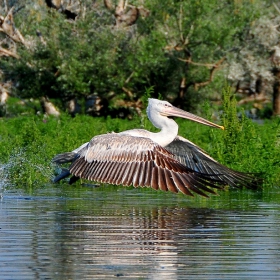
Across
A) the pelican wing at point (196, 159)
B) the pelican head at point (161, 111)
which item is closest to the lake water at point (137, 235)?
the pelican wing at point (196, 159)

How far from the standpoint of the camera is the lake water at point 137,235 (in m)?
7.17

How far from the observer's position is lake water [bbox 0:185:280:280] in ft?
23.5

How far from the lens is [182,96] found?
3222cm

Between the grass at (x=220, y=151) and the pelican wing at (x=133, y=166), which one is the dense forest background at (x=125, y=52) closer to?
the grass at (x=220, y=151)

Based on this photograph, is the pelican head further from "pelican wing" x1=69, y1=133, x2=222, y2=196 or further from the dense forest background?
the dense forest background

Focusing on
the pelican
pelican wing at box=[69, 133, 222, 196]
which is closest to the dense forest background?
the pelican

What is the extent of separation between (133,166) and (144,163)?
13 centimetres

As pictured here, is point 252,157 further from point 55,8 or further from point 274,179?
point 55,8

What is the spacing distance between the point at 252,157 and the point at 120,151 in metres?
4.00

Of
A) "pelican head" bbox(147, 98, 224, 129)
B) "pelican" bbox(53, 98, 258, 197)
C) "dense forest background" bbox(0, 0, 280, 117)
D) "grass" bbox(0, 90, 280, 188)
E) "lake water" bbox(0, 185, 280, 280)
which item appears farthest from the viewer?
"dense forest background" bbox(0, 0, 280, 117)

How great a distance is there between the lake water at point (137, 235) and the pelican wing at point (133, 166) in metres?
0.37

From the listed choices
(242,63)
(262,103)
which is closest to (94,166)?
(242,63)

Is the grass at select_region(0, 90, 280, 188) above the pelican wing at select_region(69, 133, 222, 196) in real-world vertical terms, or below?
above

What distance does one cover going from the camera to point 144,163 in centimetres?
1052
